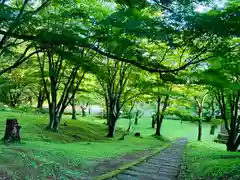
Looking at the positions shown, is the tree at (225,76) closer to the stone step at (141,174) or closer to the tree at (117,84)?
the stone step at (141,174)

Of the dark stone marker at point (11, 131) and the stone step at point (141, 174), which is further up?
the dark stone marker at point (11, 131)

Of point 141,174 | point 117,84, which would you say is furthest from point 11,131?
point 117,84

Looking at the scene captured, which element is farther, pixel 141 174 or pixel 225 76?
pixel 141 174

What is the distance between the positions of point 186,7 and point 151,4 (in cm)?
62

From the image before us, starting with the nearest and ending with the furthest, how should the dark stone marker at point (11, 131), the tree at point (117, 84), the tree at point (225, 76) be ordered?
the tree at point (225, 76), the dark stone marker at point (11, 131), the tree at point (117, 84)

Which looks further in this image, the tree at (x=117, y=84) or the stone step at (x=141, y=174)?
the tree at (x=117, y=84)

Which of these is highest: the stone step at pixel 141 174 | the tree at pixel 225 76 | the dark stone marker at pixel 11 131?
the tree at pixel 225 76

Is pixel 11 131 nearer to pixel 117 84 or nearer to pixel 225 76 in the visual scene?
pixel 225 76

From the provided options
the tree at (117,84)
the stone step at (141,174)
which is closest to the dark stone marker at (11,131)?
the stone step at (141,174)

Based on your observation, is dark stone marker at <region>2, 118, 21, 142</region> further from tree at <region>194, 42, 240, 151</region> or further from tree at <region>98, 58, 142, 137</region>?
tree at <region>98, 58, 142, 137</region>

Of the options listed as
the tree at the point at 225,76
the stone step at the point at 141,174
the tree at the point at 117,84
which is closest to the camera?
the tree at the point at 225,76

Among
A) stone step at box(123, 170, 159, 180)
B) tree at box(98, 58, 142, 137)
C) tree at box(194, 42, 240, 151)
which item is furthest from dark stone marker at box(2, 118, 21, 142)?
tree at box(98, 58, 142, 137)

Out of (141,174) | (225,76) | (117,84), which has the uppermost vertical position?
(117,84)

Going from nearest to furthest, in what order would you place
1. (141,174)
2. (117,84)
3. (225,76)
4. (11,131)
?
(225,76)
(141,174)
(11,131)
(117,84)
